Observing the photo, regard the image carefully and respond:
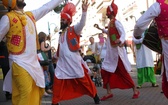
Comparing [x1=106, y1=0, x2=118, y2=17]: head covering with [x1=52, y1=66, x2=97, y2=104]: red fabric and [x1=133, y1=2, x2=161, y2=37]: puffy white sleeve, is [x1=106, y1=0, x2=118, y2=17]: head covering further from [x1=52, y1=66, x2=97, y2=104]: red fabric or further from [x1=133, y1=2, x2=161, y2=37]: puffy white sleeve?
[x1=133, y1=2, x2=161, y2=37]: puffy white sleeve

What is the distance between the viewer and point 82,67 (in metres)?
7.09

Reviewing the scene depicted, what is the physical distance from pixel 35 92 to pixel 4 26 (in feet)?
3.28

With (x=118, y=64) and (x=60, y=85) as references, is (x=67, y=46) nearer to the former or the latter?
(x=60, y=85)

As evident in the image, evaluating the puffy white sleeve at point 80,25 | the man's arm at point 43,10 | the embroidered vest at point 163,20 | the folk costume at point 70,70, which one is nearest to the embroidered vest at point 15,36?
the man's arm at point 43,10

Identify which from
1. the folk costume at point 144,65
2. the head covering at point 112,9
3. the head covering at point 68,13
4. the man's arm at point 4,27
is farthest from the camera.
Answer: the folk costume at point 144,65

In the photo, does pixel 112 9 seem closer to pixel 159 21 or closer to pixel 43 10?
pixel 43 10

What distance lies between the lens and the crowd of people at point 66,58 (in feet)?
14.4

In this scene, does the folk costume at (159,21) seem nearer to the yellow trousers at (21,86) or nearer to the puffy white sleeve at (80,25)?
the yellow trousers at (21,86)

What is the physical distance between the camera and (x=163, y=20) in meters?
4.38

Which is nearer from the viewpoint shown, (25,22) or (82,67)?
(25,22)

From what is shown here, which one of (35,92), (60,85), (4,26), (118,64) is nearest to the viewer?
(4,26)

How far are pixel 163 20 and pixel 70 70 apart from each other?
297 centimetres

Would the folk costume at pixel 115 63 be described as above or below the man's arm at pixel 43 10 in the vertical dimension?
below

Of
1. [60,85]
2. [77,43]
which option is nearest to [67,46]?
[77,43]
